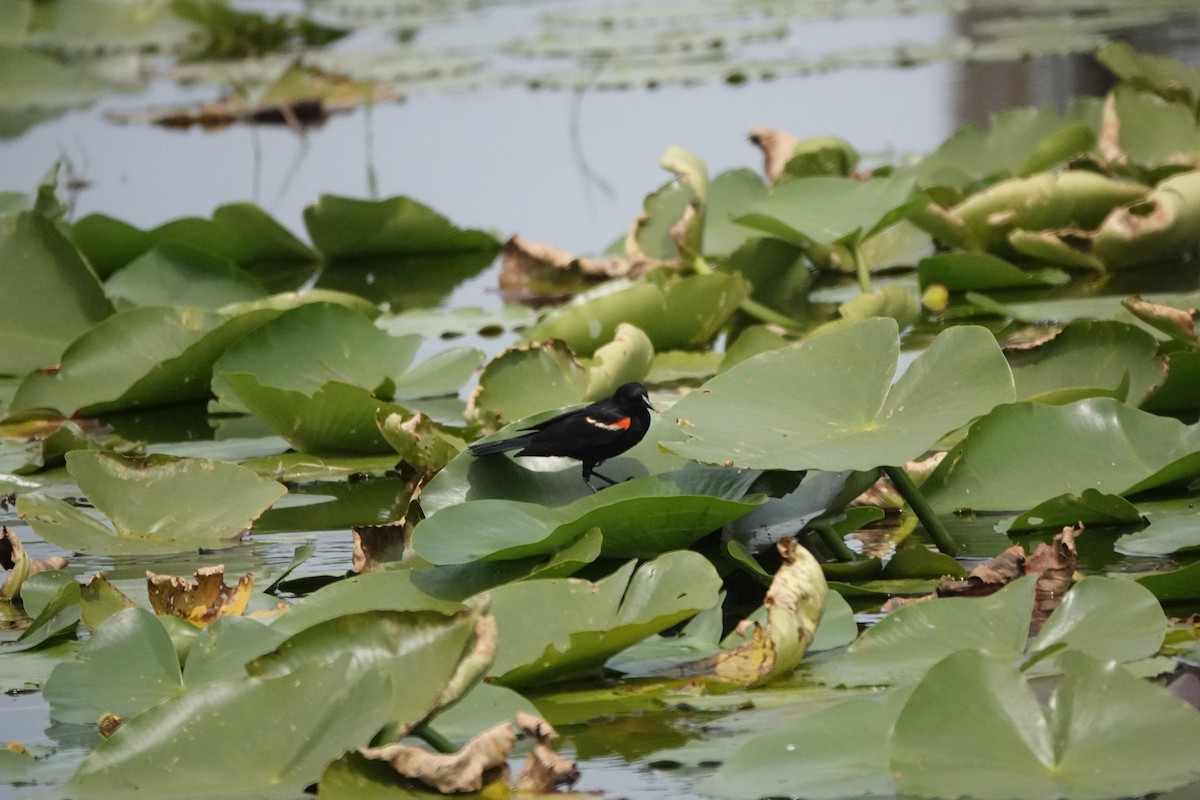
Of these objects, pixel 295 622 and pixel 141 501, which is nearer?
pixel 295 622

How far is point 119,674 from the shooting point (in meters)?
1.17

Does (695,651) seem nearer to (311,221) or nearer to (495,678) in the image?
(495,678)

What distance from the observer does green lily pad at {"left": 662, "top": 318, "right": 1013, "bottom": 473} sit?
4.34 feet

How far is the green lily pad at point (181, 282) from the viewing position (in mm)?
2529

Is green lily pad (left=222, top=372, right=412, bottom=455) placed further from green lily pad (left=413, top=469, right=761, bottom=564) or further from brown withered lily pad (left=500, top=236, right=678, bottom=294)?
brown withered lily pad (left=500, top=236, right=678, bottom=294)

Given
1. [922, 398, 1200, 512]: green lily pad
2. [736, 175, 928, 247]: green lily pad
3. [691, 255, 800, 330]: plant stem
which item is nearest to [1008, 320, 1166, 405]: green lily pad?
[922, 398, 1200, 512]: green lily pad

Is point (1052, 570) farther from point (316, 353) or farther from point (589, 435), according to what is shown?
point (316, 353)

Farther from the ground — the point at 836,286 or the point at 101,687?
the point at 101,687

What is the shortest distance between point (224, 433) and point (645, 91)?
3449 millimetres

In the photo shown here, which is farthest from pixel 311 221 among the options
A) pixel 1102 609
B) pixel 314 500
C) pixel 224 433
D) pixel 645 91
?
pixel 645 91

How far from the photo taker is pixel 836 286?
9.09ft

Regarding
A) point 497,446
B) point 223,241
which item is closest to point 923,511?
point 497,446

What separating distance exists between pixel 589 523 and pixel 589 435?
16 centimetres

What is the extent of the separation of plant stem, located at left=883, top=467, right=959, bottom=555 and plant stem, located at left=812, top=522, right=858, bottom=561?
0.07 meters
